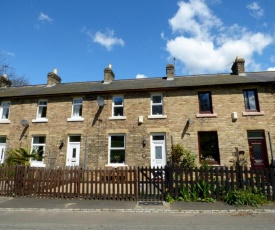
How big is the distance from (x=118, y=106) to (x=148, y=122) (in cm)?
259

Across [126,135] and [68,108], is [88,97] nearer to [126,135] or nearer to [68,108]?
[68,108]

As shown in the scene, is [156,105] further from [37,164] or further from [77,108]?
[37,164]

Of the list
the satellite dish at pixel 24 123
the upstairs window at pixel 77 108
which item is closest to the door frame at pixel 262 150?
the upstairs window at pixel 77 108

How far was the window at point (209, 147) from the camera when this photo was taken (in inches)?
541

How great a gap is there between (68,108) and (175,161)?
880 centimetres

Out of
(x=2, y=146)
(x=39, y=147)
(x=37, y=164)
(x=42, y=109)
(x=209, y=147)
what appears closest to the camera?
(x=209, y=147)

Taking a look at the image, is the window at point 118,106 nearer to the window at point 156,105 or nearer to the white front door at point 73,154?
the window at point 156,105

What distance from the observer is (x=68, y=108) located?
53.0ft

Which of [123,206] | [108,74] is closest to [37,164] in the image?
[108,74]

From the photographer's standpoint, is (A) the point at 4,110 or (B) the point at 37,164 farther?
(A) the point at 4,110

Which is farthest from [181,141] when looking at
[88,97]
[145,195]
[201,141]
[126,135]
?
[88,97]

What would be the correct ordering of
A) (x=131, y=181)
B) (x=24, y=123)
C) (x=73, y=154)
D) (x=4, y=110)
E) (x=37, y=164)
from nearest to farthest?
1. (x=131, y=181)
2. (x=73, y=154)
3. (x=37, y=164)
4. (x=24, y=123)
5. (x=4, y=110)

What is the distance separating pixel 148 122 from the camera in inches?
583

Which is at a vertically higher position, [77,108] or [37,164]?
[77,108]
